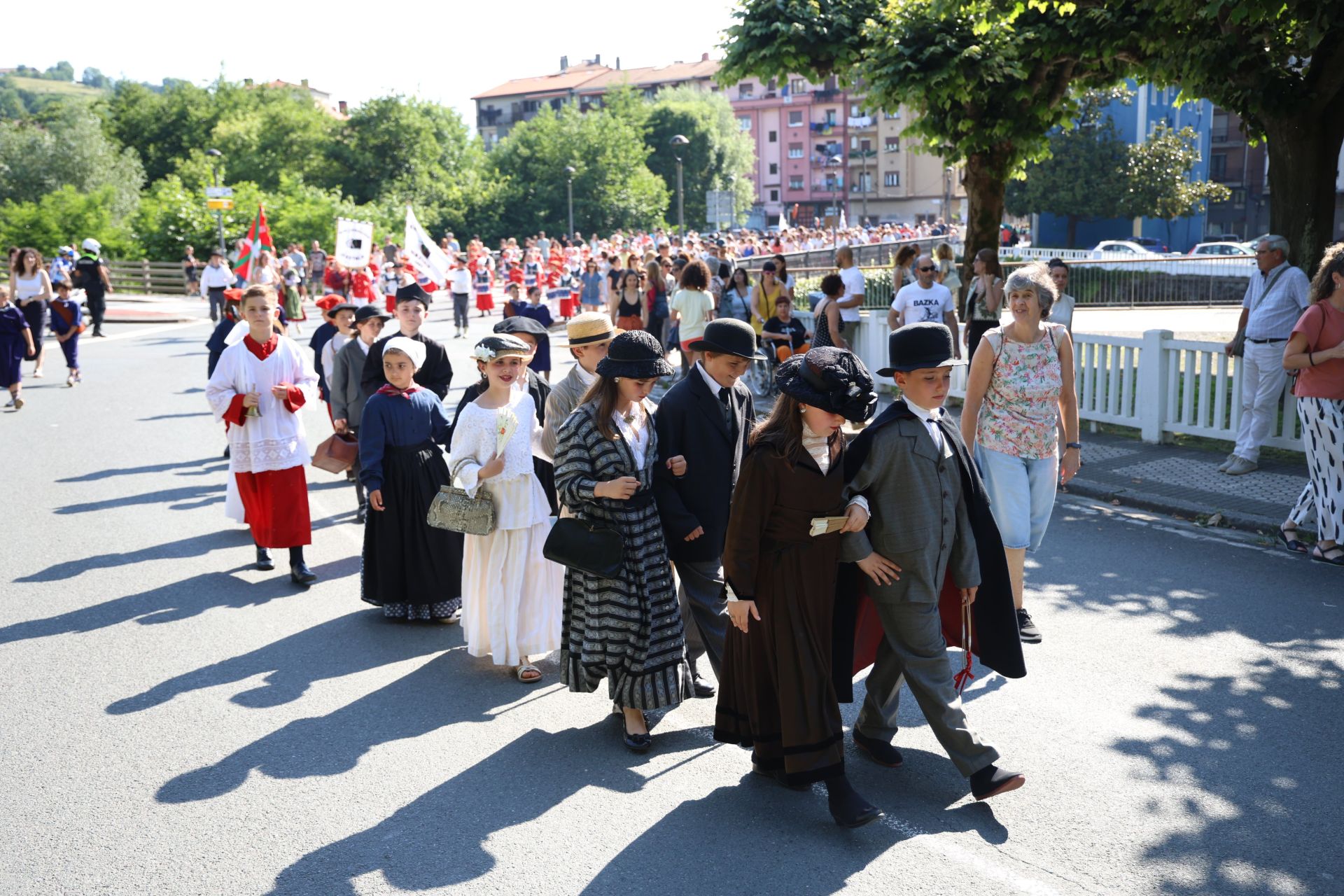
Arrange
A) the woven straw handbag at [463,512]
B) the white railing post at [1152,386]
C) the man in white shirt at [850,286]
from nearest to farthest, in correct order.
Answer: the woven straw handbag at [463,512]
the white railing post at [1152,386]
the man in white shirt at [850,286]

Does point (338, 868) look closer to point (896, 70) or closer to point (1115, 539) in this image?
point (1115, 539)

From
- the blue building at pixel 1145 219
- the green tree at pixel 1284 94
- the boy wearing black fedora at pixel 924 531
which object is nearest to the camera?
the boy wearing black fedora at pixel 924 531

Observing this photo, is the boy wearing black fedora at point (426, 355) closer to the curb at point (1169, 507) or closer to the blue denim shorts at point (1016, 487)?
the blue denim shorts at point (1016, 487)

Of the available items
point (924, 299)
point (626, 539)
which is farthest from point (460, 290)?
point (626, 539)

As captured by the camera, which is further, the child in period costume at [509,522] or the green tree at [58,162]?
the green tree at [58,162]

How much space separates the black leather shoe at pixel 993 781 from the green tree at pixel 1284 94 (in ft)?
30.6

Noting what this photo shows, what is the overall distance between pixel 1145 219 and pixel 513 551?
210ft

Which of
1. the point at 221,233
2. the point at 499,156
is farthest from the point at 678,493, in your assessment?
the point at 499,156

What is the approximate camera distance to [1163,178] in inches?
2071

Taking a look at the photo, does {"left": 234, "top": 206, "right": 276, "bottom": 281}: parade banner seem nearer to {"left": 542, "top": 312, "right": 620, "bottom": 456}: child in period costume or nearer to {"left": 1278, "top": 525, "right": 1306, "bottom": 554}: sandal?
{"left": 542, "top": 312, "right": 620, "bottom": 456}: child in period costume

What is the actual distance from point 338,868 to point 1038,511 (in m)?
3.89

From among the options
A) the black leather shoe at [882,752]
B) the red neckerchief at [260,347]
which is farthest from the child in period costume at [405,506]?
the black leather shoe at [882,752]

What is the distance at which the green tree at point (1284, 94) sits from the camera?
11.6 metres

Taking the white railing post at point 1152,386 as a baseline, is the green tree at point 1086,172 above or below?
above
